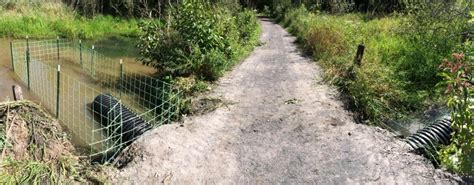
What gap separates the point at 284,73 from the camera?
8.85 m

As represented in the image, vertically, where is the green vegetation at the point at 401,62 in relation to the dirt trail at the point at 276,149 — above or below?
above

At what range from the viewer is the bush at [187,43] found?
782cm

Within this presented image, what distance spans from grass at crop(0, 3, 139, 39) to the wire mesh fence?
2120 millimetres

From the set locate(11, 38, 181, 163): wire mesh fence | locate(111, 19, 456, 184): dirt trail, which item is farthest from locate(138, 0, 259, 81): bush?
locate(111, 19, 456, 184): dirt trail

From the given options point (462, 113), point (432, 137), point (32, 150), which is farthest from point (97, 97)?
→ point (462, 113)

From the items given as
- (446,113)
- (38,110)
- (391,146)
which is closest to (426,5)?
(446,113)

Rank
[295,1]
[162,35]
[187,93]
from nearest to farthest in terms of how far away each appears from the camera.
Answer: [187,93] → [162,35] → [295,1]

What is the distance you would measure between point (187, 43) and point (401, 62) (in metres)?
4.19

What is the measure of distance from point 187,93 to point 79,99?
2.06 m

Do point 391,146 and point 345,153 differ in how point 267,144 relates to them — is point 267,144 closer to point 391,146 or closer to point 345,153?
point 345,153

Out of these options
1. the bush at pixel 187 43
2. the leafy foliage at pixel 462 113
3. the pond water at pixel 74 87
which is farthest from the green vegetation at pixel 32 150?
the bush at pixel 187 43

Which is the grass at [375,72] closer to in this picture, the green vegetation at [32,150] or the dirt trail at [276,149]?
the dirt trail at [276,149]

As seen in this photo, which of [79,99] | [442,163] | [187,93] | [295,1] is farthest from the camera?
[295,1]

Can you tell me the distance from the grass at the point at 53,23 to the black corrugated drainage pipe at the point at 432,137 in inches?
414
